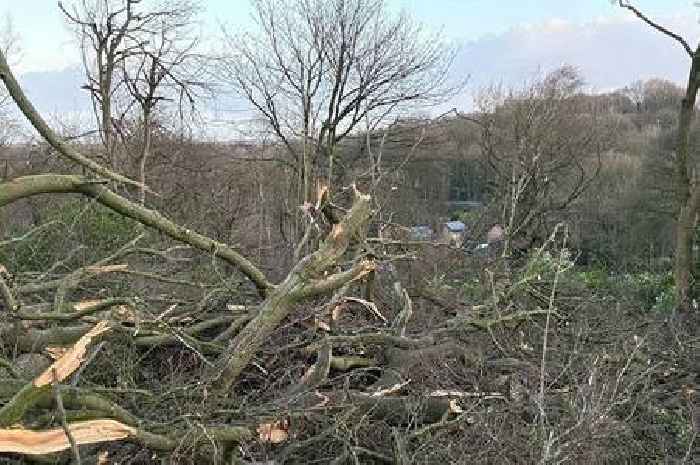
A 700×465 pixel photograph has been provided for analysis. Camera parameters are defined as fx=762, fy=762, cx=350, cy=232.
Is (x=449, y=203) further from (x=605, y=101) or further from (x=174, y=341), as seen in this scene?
(x=174, y=341)

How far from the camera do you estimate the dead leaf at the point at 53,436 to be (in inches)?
97.1

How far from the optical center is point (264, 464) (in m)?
3.34

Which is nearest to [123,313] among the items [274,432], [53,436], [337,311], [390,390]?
[274,432]

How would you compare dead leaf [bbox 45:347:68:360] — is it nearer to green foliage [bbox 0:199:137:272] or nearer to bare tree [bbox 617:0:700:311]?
green foliage [bbox 0:199:137:272]

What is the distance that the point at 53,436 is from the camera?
8.45 ft

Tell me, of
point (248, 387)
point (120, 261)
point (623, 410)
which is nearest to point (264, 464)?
point (248, 387)

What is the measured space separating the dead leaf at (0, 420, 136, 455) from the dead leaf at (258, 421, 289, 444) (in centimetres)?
92

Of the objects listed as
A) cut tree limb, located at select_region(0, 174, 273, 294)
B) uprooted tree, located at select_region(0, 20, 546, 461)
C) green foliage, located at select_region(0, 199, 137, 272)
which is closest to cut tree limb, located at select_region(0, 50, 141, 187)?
uprooted tree, located at select_region(0, 20, 546, 461)

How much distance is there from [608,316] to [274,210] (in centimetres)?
747

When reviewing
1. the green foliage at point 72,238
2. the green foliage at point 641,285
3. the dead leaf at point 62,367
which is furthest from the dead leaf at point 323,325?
the green foliage at point 641,285

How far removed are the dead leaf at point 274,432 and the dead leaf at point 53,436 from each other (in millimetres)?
921

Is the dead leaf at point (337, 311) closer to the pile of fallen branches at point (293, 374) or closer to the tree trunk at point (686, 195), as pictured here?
the pile of fallen branches at point (293, 374)

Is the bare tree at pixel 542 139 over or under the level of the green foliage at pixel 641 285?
over

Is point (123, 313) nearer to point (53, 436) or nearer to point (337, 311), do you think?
point (337, 311)
